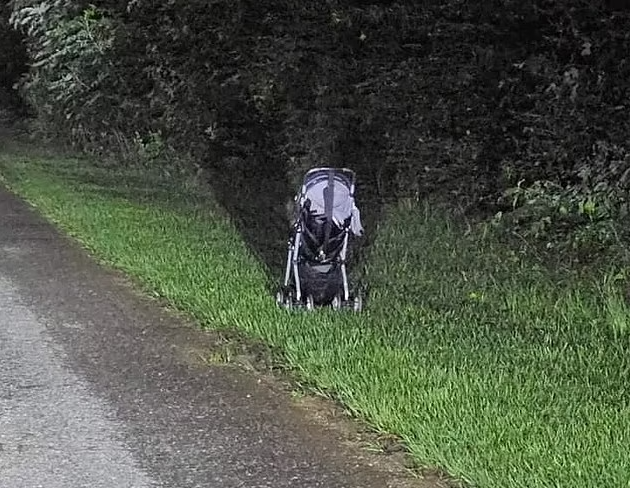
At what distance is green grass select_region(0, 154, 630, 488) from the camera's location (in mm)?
4883

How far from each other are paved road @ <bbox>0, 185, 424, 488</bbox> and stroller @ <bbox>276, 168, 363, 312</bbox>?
83 centimetres

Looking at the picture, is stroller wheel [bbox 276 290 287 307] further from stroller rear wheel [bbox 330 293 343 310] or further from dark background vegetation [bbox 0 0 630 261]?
dark background vegetation [bbox 0 0 630 261]

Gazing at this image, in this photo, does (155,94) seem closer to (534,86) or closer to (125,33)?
(125,33)

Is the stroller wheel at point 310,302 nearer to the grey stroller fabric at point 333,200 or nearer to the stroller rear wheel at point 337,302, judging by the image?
the stroller rear wheel at point 337,302

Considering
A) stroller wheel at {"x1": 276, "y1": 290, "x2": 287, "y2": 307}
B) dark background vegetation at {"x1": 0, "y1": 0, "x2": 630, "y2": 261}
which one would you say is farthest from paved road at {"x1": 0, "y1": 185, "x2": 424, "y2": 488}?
dark background vegetation at {"x1": 0, "y1": 0, "x2": 630, "y2": 261}

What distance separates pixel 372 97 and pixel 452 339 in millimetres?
7419

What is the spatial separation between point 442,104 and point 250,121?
4.80 m

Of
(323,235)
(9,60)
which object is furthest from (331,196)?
(9,60)

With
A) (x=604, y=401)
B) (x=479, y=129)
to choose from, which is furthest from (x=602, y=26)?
(x=604, y=401)

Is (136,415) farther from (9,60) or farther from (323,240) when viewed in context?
(9,60)

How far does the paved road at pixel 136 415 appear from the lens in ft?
15.9

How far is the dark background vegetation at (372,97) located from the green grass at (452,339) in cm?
83

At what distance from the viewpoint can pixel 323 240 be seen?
7.63 metres

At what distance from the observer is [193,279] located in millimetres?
8938
